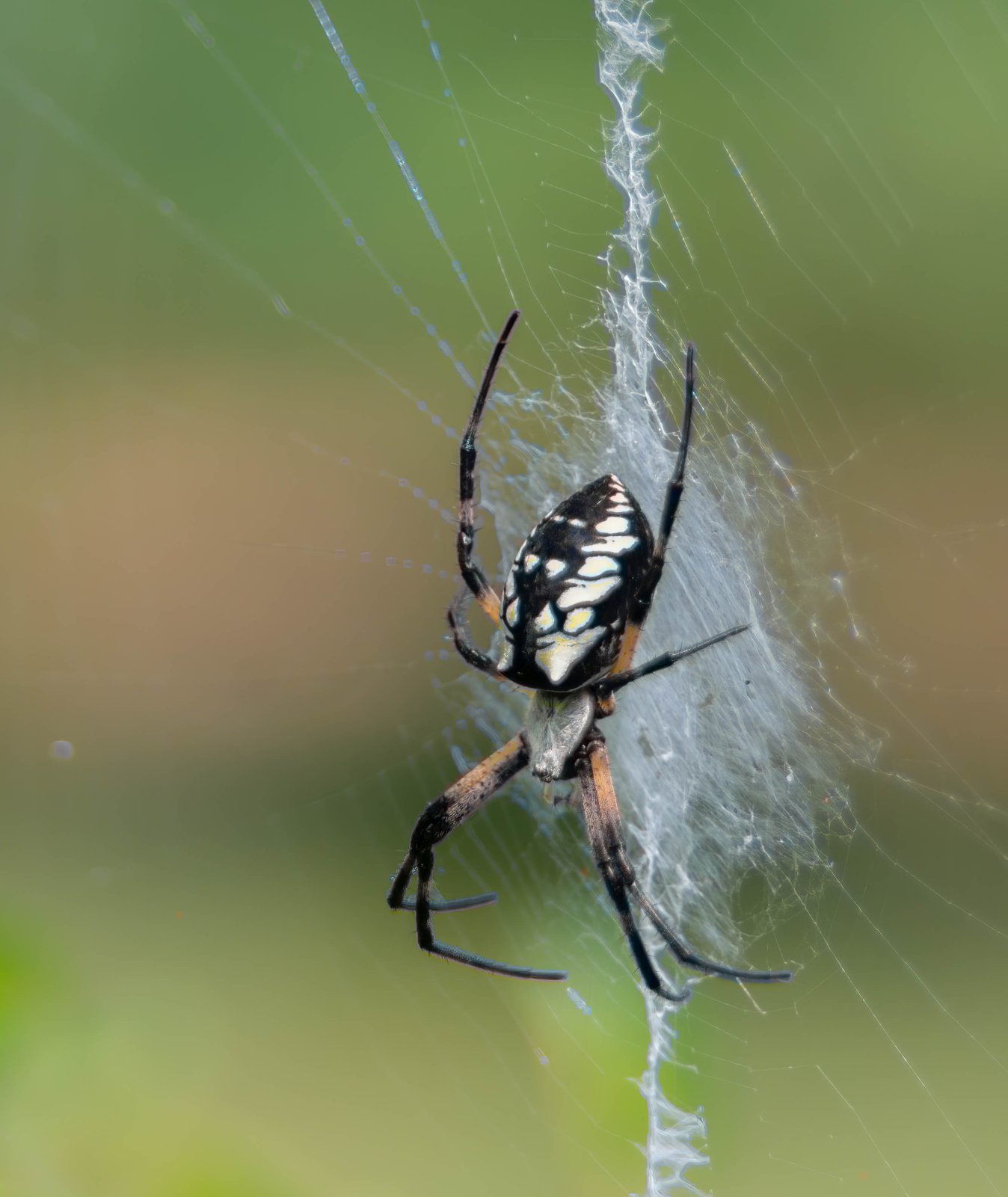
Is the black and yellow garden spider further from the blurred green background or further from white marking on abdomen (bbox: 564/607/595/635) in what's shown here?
the blurred green background

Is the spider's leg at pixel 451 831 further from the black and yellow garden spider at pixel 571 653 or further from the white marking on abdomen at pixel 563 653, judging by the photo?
the white marking on abdomen at pixel 563 653

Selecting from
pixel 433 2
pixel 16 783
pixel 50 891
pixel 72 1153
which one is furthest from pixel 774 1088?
pixel 433 2

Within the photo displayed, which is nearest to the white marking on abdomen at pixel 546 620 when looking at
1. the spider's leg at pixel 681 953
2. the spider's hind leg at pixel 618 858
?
the spider's hind leg at pixel 618 858

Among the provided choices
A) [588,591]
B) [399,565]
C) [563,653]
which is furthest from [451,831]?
[399,565]

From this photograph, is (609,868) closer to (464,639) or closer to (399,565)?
(464,639)

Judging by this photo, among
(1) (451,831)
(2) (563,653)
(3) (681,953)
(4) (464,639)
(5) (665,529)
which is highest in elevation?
(5) (665,529)

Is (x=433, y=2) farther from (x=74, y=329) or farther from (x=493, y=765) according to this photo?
(x=493, y=765)
